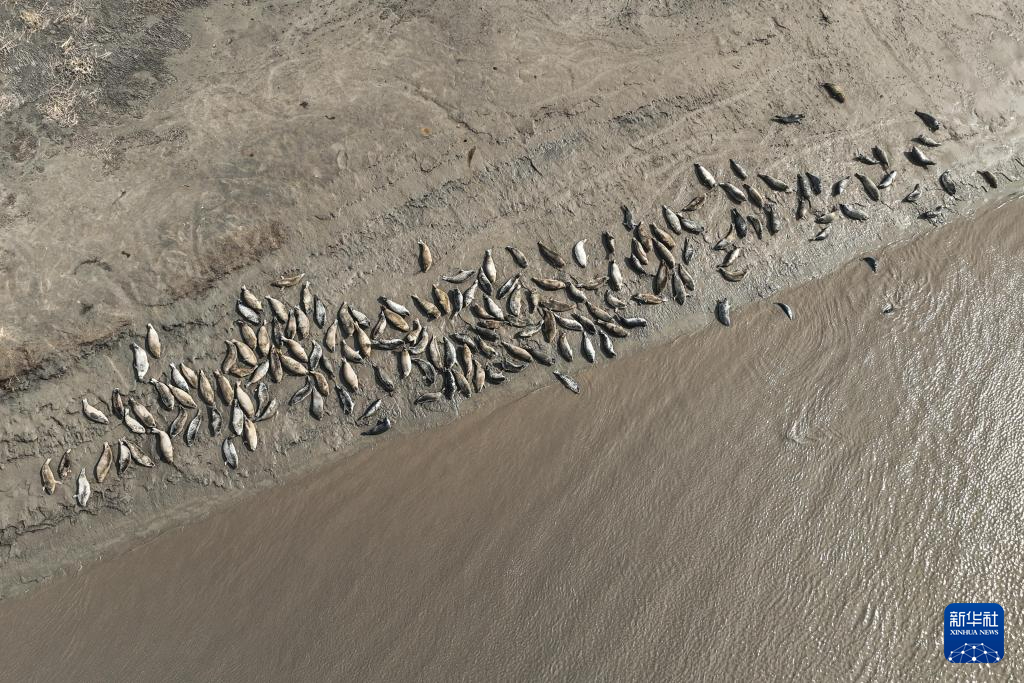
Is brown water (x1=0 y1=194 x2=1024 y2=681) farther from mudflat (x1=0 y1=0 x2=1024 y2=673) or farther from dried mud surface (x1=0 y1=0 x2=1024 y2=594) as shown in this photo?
dried mud surface (x1=0 y1=0 x2=1024 y2=594)

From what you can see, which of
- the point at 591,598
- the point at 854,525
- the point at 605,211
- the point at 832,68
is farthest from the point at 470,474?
the point at 832,68

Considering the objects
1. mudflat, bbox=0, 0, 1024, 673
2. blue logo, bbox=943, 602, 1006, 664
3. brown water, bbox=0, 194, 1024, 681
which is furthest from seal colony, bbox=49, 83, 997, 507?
blue logo, bbox=943, 602, 1006, 664

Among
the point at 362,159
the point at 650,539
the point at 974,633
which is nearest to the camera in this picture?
the point at 974,633

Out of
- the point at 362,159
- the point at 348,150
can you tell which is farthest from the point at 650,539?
the point at 348,150

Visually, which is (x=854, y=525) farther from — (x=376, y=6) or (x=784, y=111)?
(x=376, y=6)

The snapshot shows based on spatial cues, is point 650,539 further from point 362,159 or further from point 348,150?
point 348,150

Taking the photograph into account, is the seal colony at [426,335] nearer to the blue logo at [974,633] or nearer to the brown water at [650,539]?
the brown water at [650,539]

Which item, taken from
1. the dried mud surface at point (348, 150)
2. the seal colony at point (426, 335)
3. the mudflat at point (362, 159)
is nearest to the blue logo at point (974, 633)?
the mudflat at point (362, 159)
